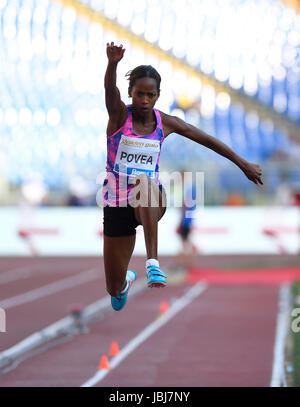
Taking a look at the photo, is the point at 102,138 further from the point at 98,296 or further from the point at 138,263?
the point at 98,296

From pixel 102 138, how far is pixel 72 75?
2063mm

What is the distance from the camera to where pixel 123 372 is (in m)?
8.63

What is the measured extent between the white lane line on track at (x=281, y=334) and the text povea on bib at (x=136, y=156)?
3424 millimetres

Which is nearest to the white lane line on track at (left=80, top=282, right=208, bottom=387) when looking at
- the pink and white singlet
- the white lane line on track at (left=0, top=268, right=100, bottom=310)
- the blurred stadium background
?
the white lane line on track at (left=0, top=268, right=100, bottom=310)

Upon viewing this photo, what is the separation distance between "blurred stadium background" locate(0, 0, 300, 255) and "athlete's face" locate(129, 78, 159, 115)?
696 inches

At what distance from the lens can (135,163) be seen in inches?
210

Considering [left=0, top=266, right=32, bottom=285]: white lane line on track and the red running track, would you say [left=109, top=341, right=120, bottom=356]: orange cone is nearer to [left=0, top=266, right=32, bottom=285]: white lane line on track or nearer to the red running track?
the red running track

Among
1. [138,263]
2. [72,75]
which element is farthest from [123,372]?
[72,75]

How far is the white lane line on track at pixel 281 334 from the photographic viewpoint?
849 centimetres

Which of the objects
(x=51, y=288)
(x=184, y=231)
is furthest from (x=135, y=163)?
(x=184, y=231)

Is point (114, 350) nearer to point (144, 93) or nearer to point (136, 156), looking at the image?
point (136, 156)

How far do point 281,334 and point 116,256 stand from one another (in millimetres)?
5942

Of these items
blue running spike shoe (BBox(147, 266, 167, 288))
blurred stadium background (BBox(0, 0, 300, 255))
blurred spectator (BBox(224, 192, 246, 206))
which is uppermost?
blurred stadium background (BBox(0, 0, 300, 255))

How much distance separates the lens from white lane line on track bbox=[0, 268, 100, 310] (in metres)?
14.4
